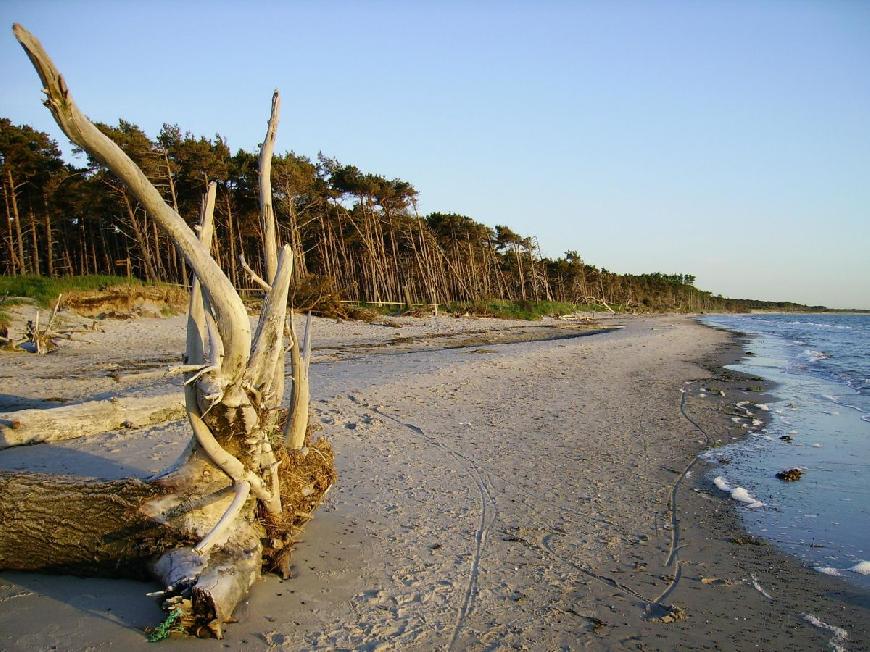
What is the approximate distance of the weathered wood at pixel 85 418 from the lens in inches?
245

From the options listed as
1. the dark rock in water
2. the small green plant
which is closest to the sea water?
the dark rock in water

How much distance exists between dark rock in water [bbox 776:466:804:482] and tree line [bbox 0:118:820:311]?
9263mm

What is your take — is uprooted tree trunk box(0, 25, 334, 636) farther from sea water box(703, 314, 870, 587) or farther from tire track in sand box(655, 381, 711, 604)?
sea water box(703, 314, 870, 587)

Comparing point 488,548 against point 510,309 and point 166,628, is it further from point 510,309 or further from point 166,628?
point 510,309

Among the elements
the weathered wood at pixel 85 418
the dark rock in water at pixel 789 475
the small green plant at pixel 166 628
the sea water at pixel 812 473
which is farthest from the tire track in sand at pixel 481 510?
the dark rock in water at pixel 789 475

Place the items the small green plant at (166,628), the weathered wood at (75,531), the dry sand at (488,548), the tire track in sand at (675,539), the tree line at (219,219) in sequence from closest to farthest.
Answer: the small green plant at (166,628), the dry sand at (488,548), the weathered wood at (75,531), the tire track in sand at (675,539), the tree line at (219,219)

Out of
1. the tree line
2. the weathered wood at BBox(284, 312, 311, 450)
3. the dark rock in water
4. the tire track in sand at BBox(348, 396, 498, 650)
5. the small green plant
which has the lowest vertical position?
the dark rock in water

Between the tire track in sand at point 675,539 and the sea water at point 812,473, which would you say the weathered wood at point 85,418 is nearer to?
the tire track in sand at point 675,539

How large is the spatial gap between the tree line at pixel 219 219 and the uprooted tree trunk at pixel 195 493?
28.8 feet

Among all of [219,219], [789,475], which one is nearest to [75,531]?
[789,475]

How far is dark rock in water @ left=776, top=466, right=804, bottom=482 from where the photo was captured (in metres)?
6.77

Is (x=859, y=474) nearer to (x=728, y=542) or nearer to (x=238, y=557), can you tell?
(x=728, y=542)

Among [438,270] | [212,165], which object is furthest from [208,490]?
[438,270]

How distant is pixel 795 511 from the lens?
5.78 meters
